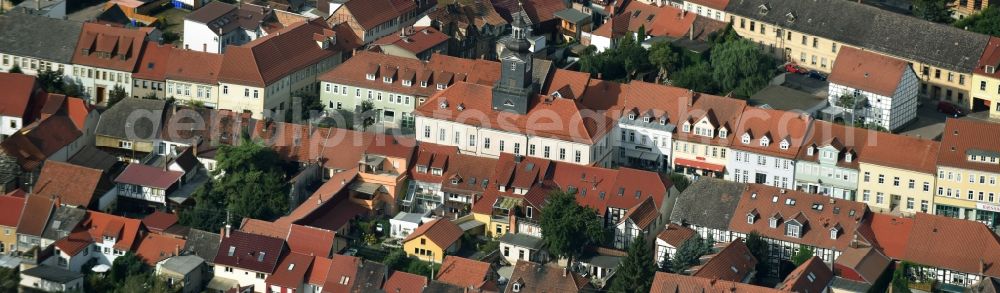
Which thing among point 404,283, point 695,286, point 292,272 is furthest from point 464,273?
point 695,286

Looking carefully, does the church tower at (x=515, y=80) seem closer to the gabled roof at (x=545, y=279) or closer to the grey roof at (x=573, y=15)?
the gabled roof at (x=545, y=279)

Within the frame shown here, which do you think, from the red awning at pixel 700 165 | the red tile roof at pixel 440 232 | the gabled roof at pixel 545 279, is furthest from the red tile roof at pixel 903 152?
the red tile roof at pixel 440 232

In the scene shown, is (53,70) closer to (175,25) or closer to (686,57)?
(175,25)

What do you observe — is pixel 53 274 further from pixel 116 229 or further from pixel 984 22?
pixel 984 22

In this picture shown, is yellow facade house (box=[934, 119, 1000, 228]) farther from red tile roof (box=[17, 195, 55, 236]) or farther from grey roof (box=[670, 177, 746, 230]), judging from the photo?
red tile roof (box=[17, 195, 55, 236])

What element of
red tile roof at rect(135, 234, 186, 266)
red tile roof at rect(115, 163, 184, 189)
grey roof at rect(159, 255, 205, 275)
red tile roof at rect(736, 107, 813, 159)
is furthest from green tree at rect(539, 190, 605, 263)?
red tile roof at rect(115, 163, 184, 189)
